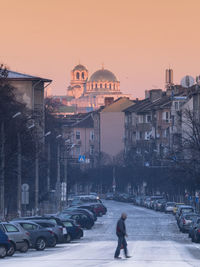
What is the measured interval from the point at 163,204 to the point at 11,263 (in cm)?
7142

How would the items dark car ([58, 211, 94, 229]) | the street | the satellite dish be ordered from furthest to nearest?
the satellite dish → dark car ([58, 211, 94, 229]) → the street

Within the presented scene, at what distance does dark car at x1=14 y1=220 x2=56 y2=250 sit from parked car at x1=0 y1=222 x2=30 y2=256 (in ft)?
6.13

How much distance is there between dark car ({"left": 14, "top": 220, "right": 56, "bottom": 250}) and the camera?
41.7 m

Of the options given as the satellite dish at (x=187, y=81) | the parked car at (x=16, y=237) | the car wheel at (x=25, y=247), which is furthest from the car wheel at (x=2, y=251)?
the satellite dish at (x=187, y=81)

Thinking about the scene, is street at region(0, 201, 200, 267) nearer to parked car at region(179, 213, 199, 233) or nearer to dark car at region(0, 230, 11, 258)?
dark car at region(0, 230, 11, 258)

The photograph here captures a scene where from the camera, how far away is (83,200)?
104625 mm

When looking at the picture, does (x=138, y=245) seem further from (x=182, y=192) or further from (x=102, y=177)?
(x=102, y=177)

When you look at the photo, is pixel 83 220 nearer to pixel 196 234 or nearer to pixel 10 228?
pixel 196 234

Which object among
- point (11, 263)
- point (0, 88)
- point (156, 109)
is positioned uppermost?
point (156, 109)

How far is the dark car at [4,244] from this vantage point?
3456 cm

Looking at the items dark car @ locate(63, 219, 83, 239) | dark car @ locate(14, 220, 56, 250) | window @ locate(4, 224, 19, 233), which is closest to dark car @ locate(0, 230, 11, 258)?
window @ locate(4, 224, 19, 233)

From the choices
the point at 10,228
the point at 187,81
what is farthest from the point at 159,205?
the point at 10,228

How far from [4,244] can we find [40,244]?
6.98 m

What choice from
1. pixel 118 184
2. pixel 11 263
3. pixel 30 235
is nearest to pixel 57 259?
pixel 11 263
